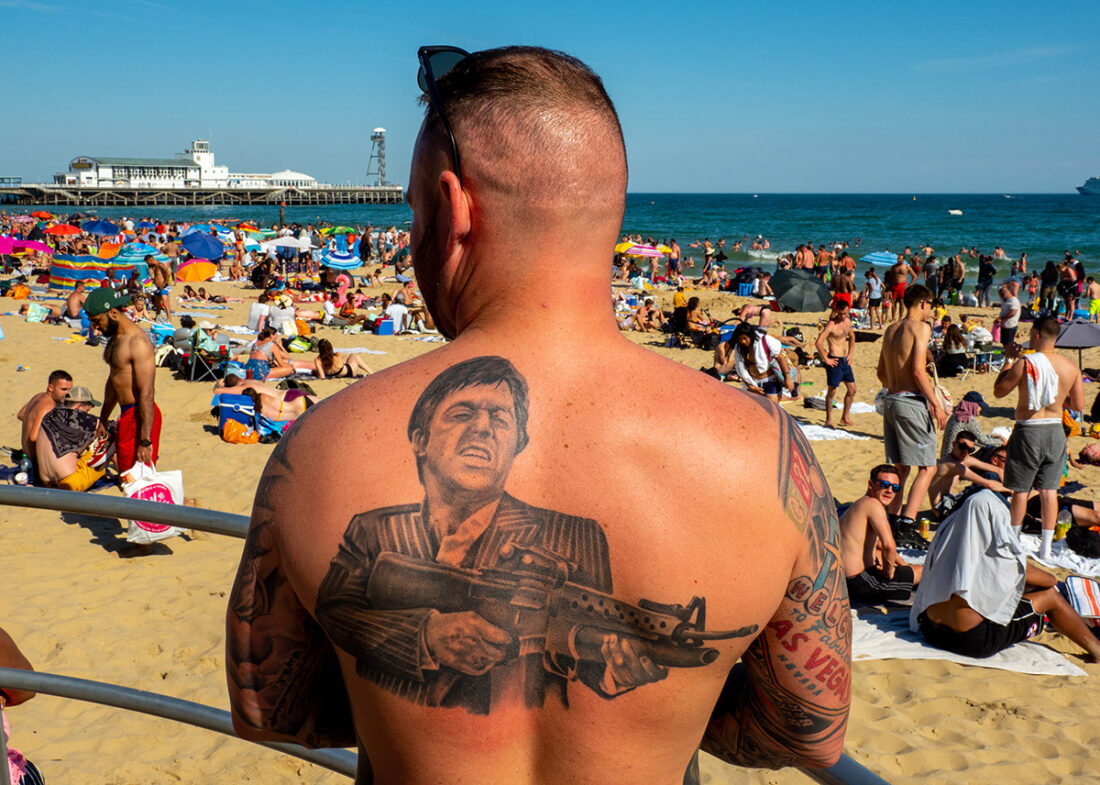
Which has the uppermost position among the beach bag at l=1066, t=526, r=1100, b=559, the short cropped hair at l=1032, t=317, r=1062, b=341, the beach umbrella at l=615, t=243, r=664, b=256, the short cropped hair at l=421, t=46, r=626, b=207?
the short cropped hair at l=421, t=46, r=626, b=207

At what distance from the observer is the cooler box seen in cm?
978

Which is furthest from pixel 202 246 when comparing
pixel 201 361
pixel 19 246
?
pixel 201 361

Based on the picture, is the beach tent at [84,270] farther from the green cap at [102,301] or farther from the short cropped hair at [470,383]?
the short cropped hair at [470,383]

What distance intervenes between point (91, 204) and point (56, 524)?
89.1m

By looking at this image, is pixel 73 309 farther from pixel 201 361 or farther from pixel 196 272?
A: pixel 201 361

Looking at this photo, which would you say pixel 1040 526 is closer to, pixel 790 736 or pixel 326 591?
pixel 790 736

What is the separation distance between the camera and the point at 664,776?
1059 mm

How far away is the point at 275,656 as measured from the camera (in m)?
1.16

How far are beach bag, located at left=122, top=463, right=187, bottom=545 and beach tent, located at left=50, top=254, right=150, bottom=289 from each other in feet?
50.1

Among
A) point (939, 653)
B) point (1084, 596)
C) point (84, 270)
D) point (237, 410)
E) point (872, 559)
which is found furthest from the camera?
point (84, 270)

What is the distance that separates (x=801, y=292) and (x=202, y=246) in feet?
51.5

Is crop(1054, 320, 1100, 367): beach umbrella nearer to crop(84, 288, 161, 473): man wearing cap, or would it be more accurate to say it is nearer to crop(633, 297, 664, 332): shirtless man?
crop(633, 297, 664, 332): shirtless man

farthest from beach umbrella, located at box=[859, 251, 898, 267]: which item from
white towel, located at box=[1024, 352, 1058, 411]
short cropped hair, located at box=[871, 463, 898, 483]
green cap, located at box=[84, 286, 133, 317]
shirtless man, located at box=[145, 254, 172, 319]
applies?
green cap, located at box=[84, 286, 133, 317]

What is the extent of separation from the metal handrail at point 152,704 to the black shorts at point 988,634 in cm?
463
